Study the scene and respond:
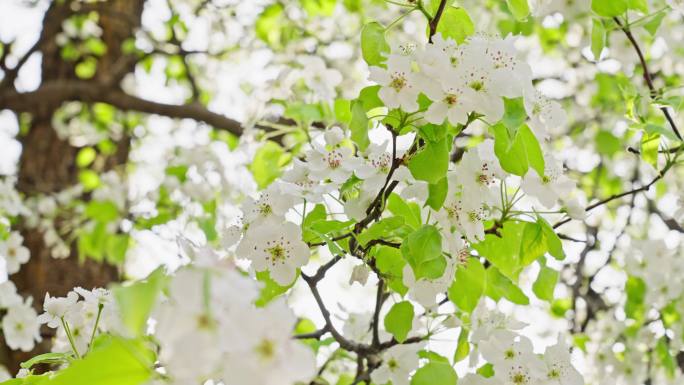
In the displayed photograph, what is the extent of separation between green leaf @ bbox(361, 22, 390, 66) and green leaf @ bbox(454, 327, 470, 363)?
1.75 feet

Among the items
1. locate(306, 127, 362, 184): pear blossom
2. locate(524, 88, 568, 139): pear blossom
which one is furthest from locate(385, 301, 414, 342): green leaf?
locate(524, 88, 568, 139): pear blossom

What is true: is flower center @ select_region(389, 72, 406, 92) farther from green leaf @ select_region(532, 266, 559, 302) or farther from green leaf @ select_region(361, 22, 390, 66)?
green leaf @ select_region(532, 266, 559, 302)

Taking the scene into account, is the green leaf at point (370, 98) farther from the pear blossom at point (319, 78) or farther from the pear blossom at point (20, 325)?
the pear blossom at point (20, 325)

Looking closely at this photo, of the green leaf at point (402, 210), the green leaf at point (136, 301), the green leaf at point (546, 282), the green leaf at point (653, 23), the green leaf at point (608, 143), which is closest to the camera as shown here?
the green leaf at point (136, 301)

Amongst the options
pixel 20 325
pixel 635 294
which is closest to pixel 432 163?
pixel 20 325

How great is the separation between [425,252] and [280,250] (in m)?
0.23

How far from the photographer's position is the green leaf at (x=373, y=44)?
3.52 ft

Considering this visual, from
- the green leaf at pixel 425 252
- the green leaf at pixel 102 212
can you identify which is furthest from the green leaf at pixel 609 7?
the green leaf at pixel 102 212

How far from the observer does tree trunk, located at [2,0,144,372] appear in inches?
115

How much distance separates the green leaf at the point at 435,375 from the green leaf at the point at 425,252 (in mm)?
175

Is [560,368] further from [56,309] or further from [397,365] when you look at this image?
[56,309]

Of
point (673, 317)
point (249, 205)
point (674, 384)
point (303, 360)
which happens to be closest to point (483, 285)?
point (249, 205)

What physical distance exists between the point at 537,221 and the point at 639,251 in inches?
49.4

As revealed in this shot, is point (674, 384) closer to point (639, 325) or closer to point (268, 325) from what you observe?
point (639, 325)
